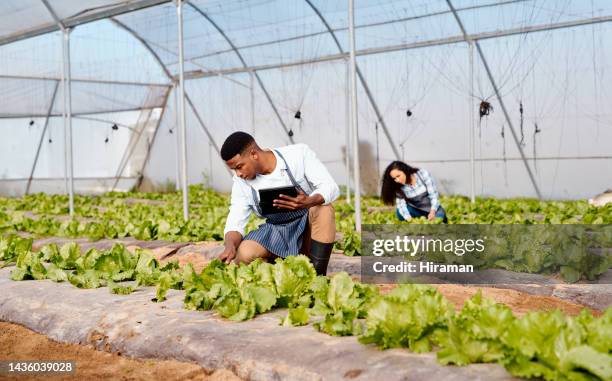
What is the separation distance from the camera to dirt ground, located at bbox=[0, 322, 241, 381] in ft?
10.8

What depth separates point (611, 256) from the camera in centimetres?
517

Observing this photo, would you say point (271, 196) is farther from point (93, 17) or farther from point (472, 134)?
A: point (472, 134)

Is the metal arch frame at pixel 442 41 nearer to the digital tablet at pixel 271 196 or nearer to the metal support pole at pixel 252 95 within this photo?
the metal support pole at pixel 252 95

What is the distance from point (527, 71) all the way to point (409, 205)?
5602 mm

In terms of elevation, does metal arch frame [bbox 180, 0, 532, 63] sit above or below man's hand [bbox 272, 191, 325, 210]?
above

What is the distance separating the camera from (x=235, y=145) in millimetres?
4402

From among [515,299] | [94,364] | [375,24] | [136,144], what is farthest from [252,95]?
[94,364]

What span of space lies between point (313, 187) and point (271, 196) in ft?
0.90

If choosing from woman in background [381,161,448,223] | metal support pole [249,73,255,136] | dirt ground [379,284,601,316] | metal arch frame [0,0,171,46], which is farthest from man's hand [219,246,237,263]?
metal support pole [249,73,255,136]

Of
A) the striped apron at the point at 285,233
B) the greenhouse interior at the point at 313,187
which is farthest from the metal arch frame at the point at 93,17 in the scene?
the striped apron at the point at 285,233

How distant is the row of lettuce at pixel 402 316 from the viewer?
8.11 ft

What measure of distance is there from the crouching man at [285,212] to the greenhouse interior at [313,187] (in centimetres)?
3

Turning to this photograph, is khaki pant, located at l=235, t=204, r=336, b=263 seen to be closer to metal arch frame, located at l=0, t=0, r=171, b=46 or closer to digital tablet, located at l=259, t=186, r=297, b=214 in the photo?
digital tablet, located at l=259, t=186, r=297, b=214

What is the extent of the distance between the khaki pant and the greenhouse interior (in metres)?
0.04
